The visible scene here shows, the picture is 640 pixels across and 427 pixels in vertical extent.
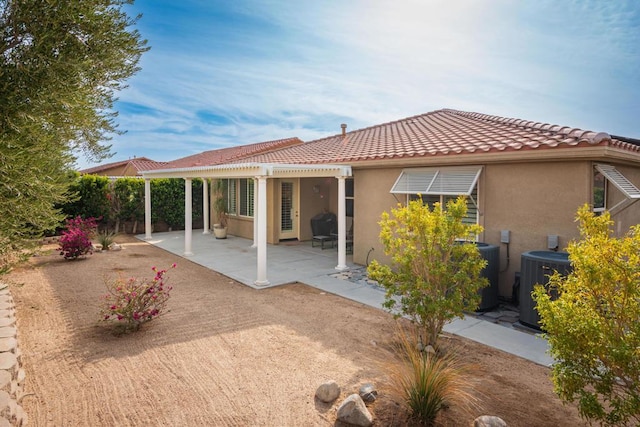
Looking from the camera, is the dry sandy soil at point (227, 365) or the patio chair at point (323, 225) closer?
the dry sandy soil at point (227, 365)

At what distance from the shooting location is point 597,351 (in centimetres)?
328

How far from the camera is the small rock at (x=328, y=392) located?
4.77m

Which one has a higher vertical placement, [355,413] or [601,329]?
[601,329]

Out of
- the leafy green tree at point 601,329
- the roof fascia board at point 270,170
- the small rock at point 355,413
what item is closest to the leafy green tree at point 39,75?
the small rock at point 355,413

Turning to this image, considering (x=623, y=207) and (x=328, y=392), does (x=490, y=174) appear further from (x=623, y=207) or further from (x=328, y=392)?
(x=328, y=392)

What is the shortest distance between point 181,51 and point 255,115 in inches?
495

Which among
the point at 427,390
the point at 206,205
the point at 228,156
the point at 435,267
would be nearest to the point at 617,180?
the point at 435,267

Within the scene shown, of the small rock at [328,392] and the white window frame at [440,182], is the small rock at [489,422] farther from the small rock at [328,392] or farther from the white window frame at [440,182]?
→ the white window frame at [440,182]

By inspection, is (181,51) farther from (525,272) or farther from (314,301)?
(525,272)

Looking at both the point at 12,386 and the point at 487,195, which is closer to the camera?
the point at 12,386

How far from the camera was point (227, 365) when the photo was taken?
5777mm

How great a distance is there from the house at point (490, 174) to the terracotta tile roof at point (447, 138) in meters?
0.04

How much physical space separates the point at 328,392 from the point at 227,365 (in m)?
1.80

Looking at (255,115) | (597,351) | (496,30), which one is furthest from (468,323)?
(255,115)
